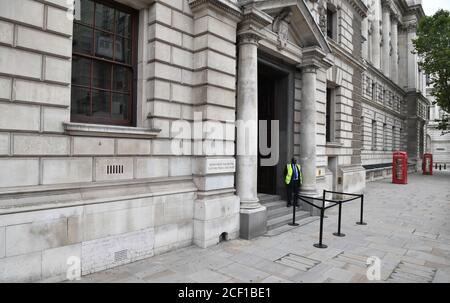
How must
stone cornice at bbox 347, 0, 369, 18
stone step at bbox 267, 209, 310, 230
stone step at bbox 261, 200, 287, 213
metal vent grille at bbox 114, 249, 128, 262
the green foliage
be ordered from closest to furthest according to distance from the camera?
metal vent grille at bbox 114, 249, 128, 262
stone step at bbox 267, 209, 310, 230
stone step at bbox 261, 200, 287, 213
stone cornice at bbox 347, 0, 369, 18
the green foliage

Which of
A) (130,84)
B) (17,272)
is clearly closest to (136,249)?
(17,272)

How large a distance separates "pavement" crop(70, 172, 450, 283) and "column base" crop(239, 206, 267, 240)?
0.21 meters

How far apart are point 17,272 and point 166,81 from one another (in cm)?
407

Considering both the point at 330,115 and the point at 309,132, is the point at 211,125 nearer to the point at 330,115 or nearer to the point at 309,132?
the point at 309,132

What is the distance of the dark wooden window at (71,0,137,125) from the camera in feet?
17.6

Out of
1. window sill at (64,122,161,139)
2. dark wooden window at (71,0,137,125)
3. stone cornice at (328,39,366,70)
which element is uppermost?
stone cornice at (328,39,366,70)

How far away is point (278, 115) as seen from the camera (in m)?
10.6

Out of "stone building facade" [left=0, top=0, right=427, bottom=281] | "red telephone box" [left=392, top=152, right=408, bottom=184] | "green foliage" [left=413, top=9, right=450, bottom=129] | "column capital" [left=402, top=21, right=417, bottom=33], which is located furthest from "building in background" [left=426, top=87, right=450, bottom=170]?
"stone building facade" [left=0, top=0, right=427, bottom=281]

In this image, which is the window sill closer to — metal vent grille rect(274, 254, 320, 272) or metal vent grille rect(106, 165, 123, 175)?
metal vent grille rect(106, 165, 123, 175)

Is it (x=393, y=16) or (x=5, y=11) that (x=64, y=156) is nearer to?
(x=5, y=11)

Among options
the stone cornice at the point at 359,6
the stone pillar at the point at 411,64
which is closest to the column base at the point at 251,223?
the stone cornice at the point at 359,6

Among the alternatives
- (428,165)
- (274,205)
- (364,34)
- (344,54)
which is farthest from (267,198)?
(428,165)

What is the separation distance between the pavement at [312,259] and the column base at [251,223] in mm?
206

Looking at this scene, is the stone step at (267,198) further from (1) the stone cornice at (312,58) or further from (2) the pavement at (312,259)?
(1) the stone cornice at (312,58)
